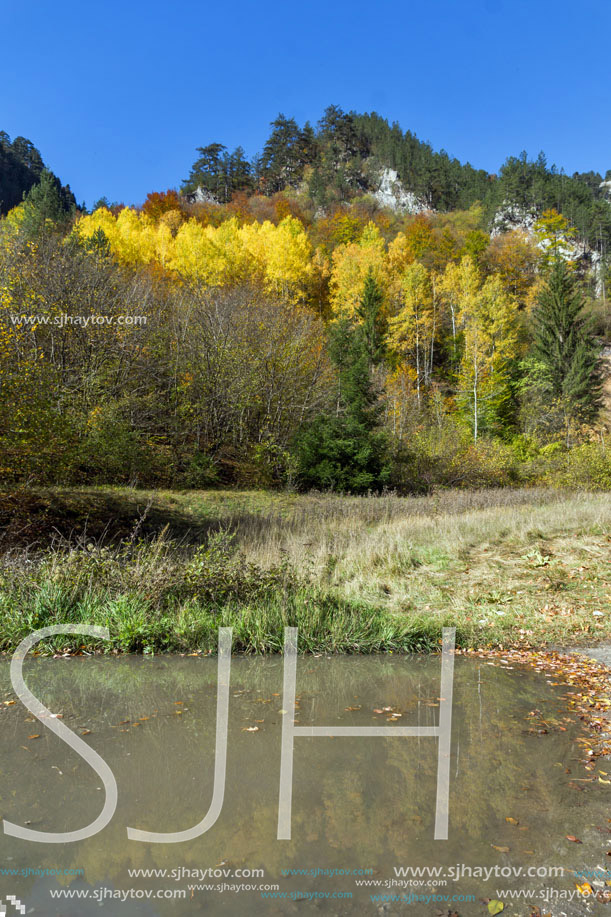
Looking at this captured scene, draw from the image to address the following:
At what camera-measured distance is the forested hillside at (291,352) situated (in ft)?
59.6

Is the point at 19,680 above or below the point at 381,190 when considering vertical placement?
below

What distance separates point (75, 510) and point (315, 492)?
954 cm

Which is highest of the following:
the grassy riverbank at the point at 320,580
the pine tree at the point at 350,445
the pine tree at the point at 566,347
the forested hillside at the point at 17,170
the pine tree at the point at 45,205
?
the forested hillside at the point at 17,170

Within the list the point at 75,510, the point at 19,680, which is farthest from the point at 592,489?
the point at 19,680

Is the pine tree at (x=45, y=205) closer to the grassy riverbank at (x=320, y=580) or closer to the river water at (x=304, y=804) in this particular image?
the grassy riverbank at (x=320, y=580)

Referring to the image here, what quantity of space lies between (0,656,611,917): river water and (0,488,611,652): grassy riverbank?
1.25m

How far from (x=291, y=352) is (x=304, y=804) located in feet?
80.9

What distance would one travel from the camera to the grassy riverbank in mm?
6395

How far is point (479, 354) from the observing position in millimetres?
37062

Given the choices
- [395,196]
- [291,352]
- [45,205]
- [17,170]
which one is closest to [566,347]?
[291,352]

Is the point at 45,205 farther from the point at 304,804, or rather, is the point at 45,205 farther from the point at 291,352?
the point at 304,804

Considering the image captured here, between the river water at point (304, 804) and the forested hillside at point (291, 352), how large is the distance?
829 centimetres

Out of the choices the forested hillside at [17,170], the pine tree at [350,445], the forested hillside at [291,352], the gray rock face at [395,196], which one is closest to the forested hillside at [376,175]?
the gray rock face at [395,196]

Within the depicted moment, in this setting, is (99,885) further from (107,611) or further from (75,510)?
(75,510)
